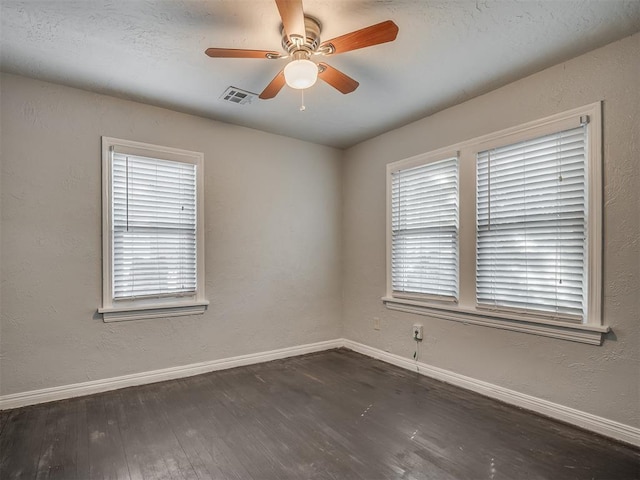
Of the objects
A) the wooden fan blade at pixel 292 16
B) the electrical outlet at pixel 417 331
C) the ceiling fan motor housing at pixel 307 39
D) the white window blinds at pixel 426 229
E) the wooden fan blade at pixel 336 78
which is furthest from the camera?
the electrical outlet at pixel 417 331

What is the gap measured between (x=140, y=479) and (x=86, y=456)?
0.47 m

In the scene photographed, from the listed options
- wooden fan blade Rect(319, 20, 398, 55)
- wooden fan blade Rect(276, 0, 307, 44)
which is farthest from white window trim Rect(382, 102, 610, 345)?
wooden fan blade Rect(276, 0, 307, 44)

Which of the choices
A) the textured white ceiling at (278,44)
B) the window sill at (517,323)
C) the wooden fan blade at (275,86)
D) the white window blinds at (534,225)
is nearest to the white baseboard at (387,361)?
the window sill at (517,323)

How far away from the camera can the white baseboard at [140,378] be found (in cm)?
270

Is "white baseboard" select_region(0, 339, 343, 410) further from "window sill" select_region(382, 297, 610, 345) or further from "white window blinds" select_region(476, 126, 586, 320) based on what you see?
"white window blinds" select_region(476, 126, 586, 320)

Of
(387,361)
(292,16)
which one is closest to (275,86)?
(292,16)

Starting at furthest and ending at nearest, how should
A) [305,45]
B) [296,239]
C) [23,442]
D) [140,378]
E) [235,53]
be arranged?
[296,239]
[140,378]
[23,442]
[305,45]
[235,53]

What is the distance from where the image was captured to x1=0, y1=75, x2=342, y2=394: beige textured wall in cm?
271

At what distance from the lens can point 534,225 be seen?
265cm

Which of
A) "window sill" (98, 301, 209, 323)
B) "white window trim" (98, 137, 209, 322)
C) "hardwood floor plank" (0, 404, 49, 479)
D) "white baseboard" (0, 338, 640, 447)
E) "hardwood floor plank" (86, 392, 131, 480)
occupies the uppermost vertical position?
"white window trim" (98, 137, 209, 322)

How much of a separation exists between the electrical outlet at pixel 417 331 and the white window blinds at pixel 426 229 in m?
0.33

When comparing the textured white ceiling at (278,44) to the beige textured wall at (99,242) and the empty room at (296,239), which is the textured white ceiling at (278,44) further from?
the beige textured wall at (99,242)

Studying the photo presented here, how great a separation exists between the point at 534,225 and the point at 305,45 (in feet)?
6.77

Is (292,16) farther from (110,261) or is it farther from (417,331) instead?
(417,331)
